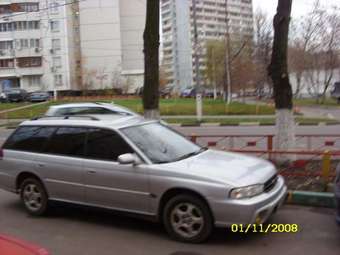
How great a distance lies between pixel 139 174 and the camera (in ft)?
20.4

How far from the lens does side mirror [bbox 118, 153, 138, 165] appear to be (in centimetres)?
619

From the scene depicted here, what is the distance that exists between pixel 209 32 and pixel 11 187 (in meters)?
80.8

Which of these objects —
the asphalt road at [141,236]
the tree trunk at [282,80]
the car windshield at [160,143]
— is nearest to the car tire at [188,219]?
the asphalt road at [141,236]

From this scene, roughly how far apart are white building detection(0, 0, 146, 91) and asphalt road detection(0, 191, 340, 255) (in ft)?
215

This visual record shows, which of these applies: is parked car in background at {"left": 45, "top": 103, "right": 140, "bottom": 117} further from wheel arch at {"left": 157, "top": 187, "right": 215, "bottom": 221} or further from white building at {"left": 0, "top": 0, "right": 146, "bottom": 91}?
white building at {"left": 0, "top": 0, "right": 146, "bottom": 91}

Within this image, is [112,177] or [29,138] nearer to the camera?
[112,177]

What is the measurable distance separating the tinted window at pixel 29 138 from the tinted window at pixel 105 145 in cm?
89

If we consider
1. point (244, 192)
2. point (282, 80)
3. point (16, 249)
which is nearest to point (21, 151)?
point (244, 192)

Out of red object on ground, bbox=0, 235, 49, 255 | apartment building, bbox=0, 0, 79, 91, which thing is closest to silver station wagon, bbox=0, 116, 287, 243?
red object on ground, bbox=0, 235, 49, 255

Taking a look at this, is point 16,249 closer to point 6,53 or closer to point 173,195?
point 173,195

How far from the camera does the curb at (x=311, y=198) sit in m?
7.25

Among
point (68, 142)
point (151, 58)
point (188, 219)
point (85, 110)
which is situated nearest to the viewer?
point (188, 219)

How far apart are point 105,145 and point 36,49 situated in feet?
238

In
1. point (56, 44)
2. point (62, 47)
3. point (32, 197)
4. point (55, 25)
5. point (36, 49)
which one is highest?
point (55, 25)
